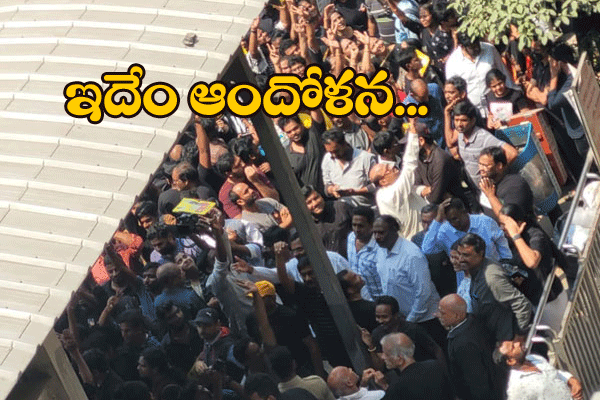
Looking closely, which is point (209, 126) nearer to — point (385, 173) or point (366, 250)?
point (385, 173)

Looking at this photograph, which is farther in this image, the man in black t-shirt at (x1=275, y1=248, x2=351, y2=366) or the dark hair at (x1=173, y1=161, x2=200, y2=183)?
the dark hair at (x1=173, y1=161, x2=200, y2=183)

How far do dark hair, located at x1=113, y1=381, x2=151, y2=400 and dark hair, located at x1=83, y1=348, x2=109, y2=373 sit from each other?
63 centimetres

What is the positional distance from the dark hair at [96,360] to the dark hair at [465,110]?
336 cm

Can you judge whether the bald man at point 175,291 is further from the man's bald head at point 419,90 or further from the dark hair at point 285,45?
the dark hair at point 285,45

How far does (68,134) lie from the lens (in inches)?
336

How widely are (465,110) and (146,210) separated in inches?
102

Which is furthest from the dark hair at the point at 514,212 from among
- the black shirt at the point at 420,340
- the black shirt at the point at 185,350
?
the black shirt at the point at 185,350

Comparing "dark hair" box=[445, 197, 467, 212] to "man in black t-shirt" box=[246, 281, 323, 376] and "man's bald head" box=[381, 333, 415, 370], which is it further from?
"man's bald head" box=[381, 333, 415, 370]

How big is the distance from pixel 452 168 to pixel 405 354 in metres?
2.55

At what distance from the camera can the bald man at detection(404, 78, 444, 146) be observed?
1290 cm

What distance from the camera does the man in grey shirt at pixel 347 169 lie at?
40.3 ft

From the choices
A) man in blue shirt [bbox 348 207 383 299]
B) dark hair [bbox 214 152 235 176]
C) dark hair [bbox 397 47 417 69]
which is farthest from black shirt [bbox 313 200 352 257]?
dark hair [bbox 397 47 417 69]

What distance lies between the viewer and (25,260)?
773 centimetres

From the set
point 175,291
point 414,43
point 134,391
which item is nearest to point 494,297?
point 175,291
